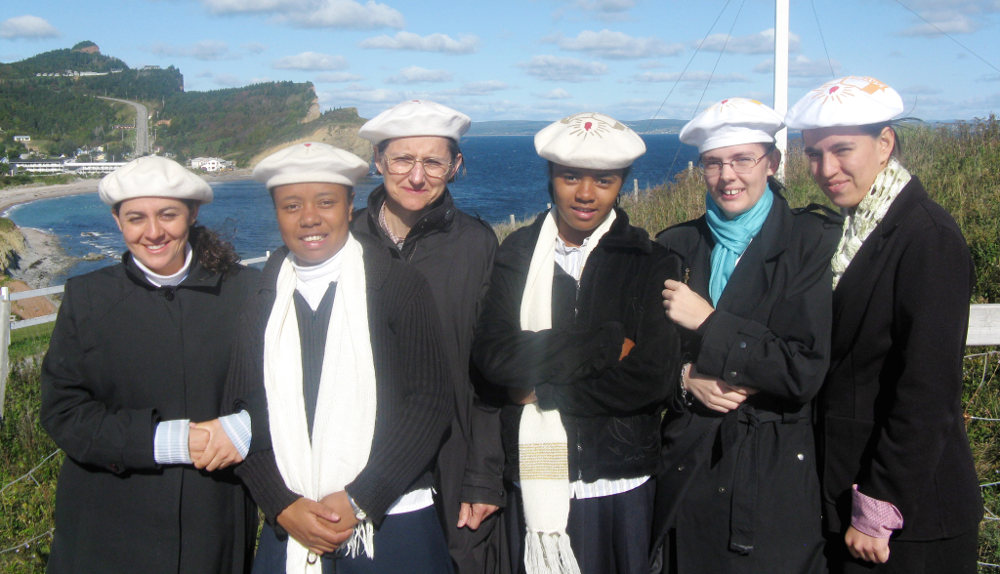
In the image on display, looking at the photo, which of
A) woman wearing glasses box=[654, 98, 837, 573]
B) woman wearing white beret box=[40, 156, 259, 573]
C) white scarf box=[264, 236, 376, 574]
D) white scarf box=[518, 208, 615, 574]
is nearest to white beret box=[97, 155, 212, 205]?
woman wearing white beret box=[40, 156, 259, 573]

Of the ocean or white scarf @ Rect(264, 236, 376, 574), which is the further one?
the ocean

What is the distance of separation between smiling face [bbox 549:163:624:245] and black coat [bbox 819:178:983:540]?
81cm

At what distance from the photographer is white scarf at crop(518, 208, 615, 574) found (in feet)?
7.88

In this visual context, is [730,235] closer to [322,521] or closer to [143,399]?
[322,521]

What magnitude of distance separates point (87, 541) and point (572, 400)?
1.68m

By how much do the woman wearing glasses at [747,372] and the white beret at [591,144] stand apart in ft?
0.84

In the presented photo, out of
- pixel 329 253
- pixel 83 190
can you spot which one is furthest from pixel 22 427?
pixel 83 190

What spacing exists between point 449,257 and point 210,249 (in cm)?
86

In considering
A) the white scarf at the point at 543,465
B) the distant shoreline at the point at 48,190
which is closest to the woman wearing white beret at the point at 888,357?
the white scarf at the point at 543,465

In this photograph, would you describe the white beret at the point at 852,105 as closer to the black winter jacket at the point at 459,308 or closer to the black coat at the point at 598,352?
the black coat at the point at 598,352

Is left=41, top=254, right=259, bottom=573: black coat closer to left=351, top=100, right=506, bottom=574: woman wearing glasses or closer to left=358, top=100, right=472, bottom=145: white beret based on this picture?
left=351, top=100, right=506, bottom=574: woman wearing glasses

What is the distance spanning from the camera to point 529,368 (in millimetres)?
2324

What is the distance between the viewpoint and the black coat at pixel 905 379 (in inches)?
80.7

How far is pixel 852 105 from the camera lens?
2.26 m
